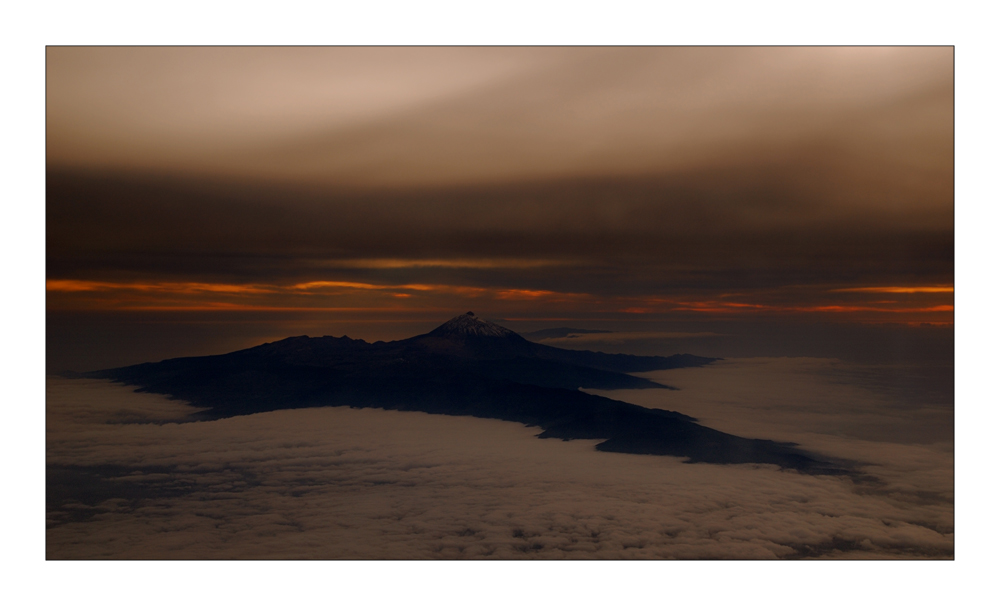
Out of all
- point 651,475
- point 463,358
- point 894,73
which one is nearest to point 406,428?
point 463,358

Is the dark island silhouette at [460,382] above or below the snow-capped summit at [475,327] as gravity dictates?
below

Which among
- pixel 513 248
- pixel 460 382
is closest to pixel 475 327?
pixel 460 382

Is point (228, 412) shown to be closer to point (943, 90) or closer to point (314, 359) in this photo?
point (314, 359)

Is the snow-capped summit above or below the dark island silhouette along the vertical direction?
above

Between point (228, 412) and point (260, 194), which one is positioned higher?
point (260, 194)

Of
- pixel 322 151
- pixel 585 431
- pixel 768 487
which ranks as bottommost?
pixel 768 487

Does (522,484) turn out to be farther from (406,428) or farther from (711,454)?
(711,454)
